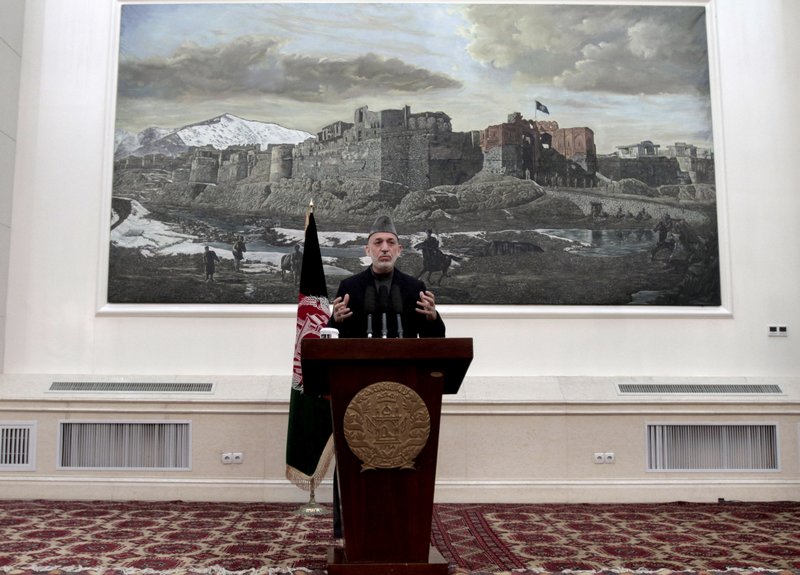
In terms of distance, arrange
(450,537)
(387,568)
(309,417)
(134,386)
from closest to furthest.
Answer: (387,568) → (450,537) → (309,417) → (134,386)

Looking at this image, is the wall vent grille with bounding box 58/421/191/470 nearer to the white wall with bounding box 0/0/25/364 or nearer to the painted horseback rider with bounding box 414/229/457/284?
the white wall with bounding box 0/0/25/364

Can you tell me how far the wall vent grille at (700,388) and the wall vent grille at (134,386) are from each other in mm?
3804

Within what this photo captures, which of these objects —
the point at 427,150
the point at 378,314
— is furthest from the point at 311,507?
the point at 427,150

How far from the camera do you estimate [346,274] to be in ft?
24.0

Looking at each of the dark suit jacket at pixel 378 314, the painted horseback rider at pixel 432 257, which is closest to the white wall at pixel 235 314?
the painted horseback rider at pixel 432 257

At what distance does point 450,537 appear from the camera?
16.4 ft

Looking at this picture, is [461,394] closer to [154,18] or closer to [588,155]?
[588,155]

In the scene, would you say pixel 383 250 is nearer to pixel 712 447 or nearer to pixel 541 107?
pixel 541 107

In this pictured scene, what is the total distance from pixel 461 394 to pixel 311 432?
1486 mm

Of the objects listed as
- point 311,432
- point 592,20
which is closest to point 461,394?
point 311,432

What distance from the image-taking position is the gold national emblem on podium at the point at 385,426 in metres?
3.46

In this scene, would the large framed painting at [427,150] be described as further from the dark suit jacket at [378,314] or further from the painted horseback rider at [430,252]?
the dark suit jacket at [378,314]

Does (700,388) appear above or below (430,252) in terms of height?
below

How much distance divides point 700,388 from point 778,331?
3.28 ft
